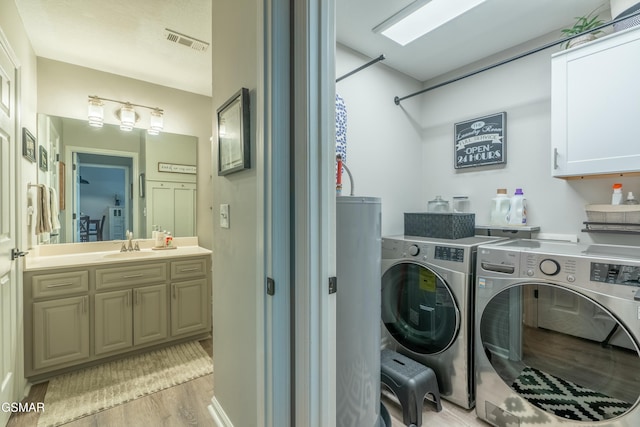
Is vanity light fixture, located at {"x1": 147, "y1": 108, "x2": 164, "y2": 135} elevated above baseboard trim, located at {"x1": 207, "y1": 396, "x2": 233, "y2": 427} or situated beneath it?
elevated above

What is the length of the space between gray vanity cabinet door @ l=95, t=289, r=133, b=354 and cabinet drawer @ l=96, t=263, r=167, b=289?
7 centimetres

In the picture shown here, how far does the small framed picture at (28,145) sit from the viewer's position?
182 cm

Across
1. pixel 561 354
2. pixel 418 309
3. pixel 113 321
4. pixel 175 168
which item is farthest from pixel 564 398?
pixel 175 168

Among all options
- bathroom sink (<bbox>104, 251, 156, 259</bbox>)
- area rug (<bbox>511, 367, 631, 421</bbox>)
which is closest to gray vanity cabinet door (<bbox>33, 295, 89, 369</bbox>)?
bathroom sink (<bbox>104, 251, 156, 259</bbox>)

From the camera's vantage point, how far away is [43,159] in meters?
2.27

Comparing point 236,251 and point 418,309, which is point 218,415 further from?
point 418,309

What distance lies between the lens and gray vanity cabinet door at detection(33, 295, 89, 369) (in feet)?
6.45

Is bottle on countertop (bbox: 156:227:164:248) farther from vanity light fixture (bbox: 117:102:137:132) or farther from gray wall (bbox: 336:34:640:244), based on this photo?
gray wall (bbox: 336:34:640:244)

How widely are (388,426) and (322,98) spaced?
1646mm

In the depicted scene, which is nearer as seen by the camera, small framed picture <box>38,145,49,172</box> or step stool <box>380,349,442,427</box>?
step stool <box>380,349,442,427</box>

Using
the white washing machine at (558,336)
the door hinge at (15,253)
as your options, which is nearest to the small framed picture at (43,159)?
the door hinge at (15,253)

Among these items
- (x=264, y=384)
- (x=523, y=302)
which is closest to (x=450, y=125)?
(x=523, y=302)

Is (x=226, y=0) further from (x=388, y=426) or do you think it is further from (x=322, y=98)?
(x=388, y=426)

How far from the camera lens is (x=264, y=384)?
1074 millimetres
